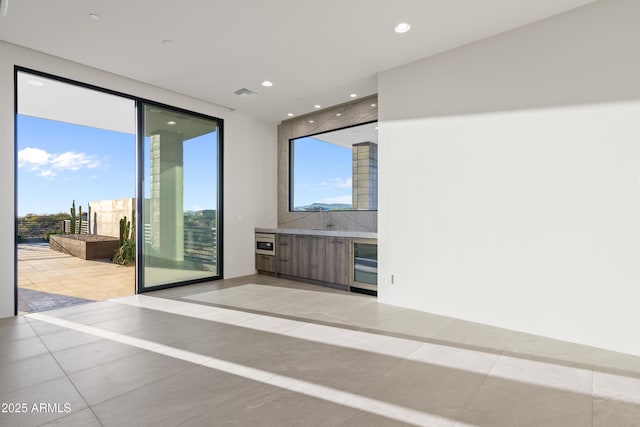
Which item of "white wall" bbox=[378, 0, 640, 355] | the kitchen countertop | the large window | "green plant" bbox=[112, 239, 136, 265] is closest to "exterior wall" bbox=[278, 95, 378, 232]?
the large window

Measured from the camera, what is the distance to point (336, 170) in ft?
18.7

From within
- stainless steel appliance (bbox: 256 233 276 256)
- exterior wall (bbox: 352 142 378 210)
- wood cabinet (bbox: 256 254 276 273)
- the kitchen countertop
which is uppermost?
exterior wall (bbox: 352 142 378 210)

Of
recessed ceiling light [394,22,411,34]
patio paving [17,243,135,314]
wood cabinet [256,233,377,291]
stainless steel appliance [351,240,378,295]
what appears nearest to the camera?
recessed ceiling light [394,22,411,34]

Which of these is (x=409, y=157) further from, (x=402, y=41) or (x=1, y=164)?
(x=1, y=164)

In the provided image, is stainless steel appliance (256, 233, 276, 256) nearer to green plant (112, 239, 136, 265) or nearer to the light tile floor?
the light tile floor

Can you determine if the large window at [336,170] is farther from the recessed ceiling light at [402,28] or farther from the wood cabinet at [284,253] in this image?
the recessed ceiling light at [402,28]

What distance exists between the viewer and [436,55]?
3701 mm

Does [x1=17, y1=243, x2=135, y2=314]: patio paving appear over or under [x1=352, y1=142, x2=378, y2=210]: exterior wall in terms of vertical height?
under

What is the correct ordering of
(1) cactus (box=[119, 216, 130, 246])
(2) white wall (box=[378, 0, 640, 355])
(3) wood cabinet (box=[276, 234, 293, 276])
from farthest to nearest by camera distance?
1. (1) cactus (box=[119, 216, 130, 246])
2. (3) wood cabinet (box=[276, 234, 293, 276])
3. (2) white wall (box=[378, 0, 640, 355])

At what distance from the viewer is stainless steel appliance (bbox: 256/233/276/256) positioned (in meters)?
5.89

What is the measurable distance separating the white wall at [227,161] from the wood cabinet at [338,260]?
69.4 inches

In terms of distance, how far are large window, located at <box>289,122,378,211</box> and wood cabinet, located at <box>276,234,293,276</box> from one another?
0.77m

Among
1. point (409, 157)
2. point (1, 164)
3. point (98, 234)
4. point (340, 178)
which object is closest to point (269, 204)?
point (340, 178)

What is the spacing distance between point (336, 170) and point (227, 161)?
1.91 meters
